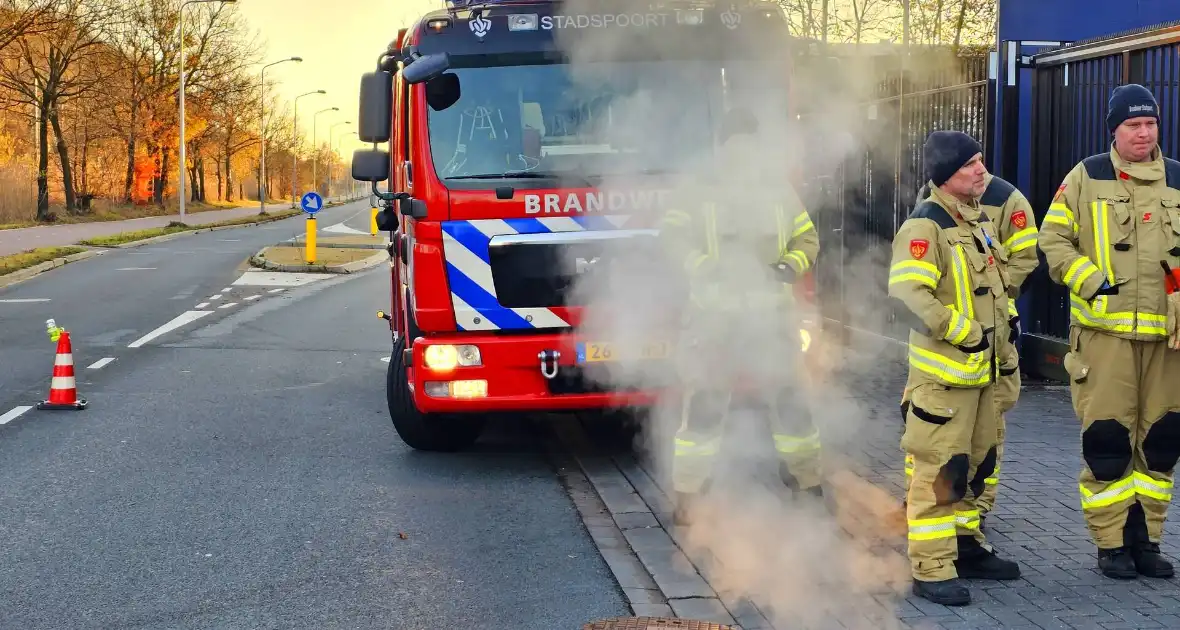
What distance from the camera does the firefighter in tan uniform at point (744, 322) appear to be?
6062mm

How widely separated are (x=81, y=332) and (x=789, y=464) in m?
10.8

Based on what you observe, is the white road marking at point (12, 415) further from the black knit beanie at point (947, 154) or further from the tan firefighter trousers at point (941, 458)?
the black knit beanie at point (947, 154)

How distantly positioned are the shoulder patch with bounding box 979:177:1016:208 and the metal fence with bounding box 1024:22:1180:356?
3.63m

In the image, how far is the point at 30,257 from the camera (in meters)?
25.6

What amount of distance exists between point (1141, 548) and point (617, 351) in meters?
2.93

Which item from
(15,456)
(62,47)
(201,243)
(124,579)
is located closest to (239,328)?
(15,456)

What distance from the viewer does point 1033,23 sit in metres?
10.4

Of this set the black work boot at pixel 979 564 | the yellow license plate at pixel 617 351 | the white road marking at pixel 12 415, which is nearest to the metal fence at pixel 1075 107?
the yellow license plate at pixel 617 351

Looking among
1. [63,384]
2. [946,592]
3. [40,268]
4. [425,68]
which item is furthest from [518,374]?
[40,268]

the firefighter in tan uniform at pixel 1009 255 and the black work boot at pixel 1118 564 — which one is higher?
the firefighter in tan uniform at pixel 1009 255

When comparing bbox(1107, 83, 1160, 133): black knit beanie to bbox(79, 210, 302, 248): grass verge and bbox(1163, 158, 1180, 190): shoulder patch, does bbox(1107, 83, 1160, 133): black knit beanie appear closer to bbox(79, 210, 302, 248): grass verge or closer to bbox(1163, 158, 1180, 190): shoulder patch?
bbox(1163, 158, 1180, 190): shoulder patch

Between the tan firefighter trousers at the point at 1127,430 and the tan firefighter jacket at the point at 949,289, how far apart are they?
1.80 ft

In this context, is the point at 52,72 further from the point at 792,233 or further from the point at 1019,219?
the point at 1019,219

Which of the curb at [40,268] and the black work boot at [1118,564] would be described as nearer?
the black work boot at [1118,564]
